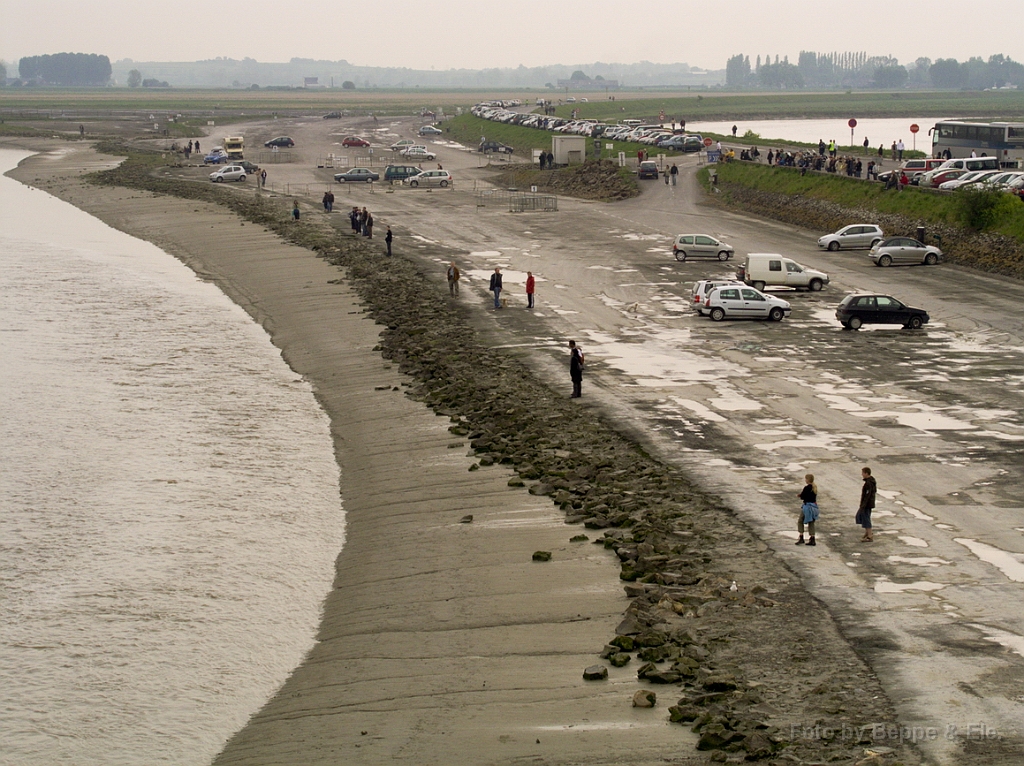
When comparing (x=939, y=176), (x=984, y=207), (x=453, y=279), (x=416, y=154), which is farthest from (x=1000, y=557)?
(x=416, y=154)

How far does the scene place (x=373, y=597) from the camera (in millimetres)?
20781

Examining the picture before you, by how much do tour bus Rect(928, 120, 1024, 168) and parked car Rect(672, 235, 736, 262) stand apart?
1028 inches

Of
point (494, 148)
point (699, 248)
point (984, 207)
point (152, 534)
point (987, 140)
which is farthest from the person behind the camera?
point (494, 148)

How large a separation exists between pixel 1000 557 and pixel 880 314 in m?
19.7

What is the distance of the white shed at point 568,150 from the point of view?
8756cm

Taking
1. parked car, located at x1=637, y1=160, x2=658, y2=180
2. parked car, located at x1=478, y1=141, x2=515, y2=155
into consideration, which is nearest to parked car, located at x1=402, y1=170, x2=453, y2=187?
parked car, located at x1=637, y1=160, x2=658, y2=180

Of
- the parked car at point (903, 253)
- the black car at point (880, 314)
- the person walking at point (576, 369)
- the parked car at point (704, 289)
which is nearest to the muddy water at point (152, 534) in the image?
the person walking at point (576, 369)

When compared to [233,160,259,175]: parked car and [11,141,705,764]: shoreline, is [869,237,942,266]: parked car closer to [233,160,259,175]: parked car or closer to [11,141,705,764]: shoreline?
[11,141,705,764]: shoreline

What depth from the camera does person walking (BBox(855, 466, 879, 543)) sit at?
796 inches

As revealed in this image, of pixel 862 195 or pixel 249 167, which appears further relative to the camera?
pixel 249 167

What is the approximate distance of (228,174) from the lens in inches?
3452

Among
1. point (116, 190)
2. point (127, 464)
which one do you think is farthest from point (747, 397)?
point (116, 190)

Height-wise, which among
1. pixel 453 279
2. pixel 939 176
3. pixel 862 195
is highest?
pixel 939 176

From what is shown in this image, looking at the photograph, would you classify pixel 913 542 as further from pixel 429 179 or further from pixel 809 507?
pixel 429 179
